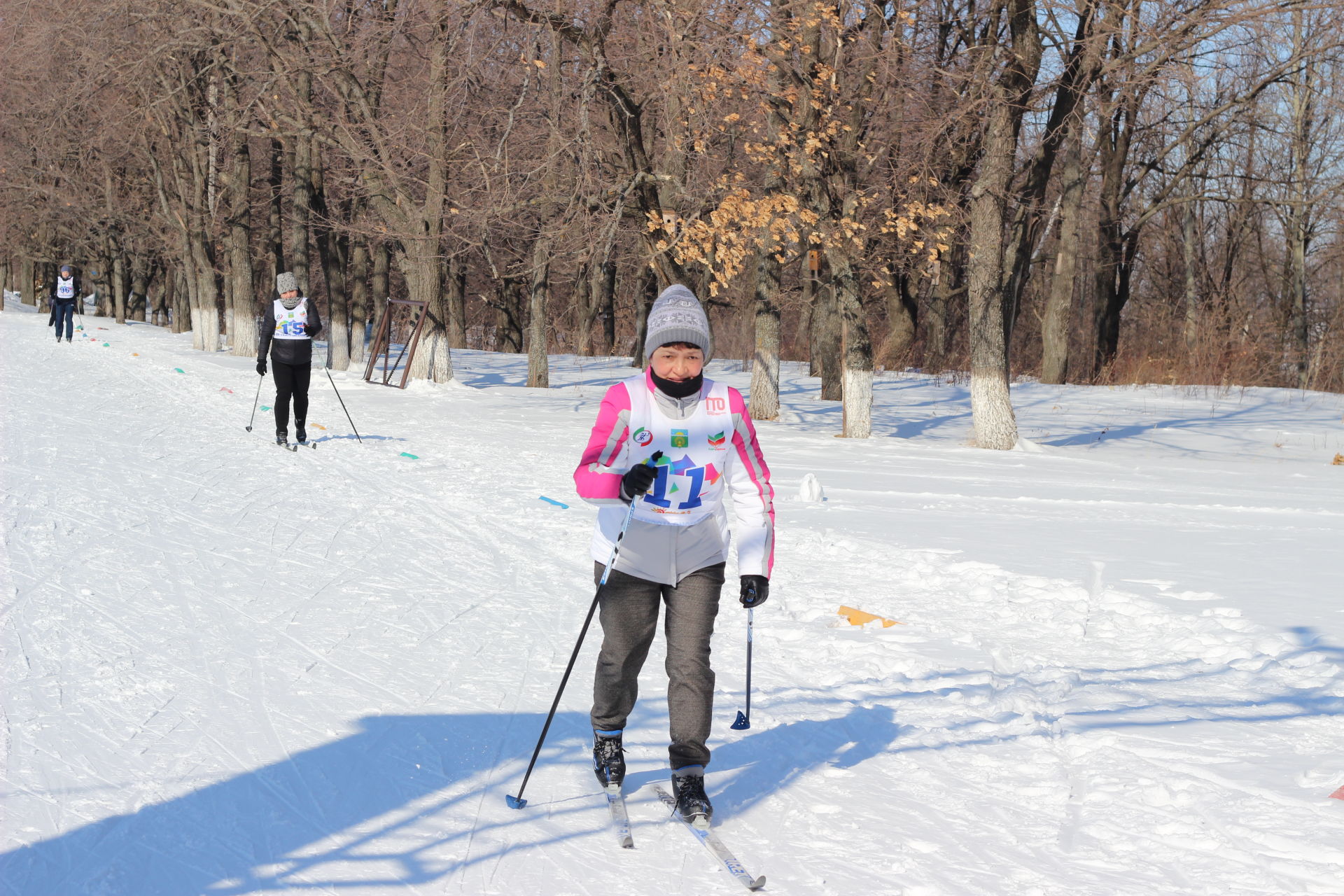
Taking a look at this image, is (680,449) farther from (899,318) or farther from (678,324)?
(899,318)

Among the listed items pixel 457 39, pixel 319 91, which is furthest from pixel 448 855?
pixel 319 91

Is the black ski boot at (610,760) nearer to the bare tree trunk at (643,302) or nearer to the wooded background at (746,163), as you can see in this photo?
the wooded background at (746,163)

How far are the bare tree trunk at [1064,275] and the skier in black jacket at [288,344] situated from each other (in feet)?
59.6

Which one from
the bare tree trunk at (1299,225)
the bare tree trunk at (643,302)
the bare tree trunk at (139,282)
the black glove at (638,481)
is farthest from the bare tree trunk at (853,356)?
the bare tree trunk at (139,282)

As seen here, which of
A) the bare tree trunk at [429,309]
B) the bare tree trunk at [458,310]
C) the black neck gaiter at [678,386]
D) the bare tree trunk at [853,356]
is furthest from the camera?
the bare tree trunk at [458,310]

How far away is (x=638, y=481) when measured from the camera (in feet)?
12.6

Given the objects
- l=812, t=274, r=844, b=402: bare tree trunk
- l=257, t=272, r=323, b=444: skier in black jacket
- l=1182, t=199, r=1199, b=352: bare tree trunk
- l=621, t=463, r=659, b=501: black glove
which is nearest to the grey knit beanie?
l=621, t=463, r=659, b=501: black glove

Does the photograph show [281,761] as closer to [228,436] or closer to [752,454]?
[752,454]

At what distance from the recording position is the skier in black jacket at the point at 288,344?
522 inches

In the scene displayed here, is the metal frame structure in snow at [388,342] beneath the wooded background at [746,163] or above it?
beneath

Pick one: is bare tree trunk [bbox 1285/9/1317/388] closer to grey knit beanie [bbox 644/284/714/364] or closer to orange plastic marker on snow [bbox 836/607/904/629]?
orange plastic marker on snow [bbox 836/607/904/629]

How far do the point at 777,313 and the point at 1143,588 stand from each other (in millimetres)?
11892

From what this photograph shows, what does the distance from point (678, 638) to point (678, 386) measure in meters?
0.88

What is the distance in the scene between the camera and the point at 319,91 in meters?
26.7
